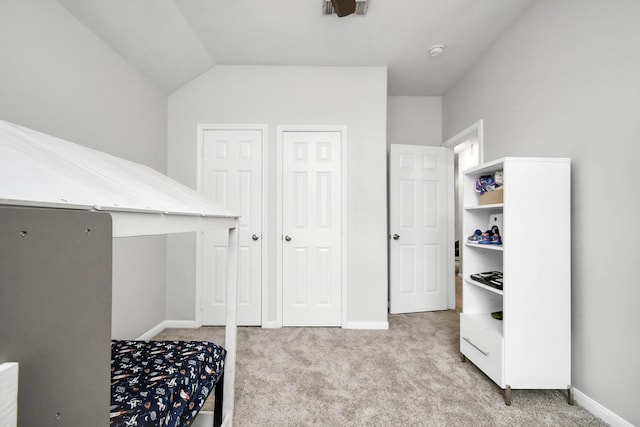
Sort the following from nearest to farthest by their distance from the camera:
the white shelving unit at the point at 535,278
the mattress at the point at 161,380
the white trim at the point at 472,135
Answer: the mattress at the point at 161,380
the white shelving unit at the point at 535,278
the white trim at the point at 472,135

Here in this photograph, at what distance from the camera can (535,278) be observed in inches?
62.8

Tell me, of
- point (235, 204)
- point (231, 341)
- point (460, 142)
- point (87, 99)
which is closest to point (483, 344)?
point (231, 341)

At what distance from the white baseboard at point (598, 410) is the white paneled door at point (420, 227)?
166 cm

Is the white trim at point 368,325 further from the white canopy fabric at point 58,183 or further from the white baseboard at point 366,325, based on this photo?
the white canopy fabric at point 58,183

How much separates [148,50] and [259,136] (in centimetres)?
114

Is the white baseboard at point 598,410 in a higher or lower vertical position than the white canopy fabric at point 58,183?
lower

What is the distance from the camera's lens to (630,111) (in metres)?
1.37

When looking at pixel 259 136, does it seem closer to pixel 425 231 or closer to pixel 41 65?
pixel 41 65

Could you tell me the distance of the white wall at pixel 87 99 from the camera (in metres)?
1.42

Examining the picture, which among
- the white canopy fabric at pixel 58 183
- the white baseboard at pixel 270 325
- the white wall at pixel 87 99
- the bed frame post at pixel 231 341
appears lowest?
the white baseboard at pixel 270 325

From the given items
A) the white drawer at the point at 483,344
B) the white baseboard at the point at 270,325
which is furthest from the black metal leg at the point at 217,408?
the white drawer at the point at 483,344

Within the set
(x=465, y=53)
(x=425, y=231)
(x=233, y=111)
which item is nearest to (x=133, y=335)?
(x=233, y=111)

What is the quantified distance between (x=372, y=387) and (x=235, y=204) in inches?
81.3

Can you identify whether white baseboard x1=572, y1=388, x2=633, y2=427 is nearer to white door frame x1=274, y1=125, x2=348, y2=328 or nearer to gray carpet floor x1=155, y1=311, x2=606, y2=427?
gray carpet floor x1=155, y1=311, x2=606, y2=427
